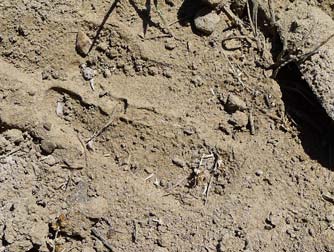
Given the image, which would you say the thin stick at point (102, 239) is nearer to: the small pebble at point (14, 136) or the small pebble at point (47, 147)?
the small pebble at point (47, 147)

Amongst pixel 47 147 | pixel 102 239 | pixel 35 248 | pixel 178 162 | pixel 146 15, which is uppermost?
pixel 146 15

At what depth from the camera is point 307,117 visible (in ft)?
9.32

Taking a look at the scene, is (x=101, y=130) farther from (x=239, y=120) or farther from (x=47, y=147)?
(x=239, y=120)

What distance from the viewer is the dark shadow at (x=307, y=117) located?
112 inches

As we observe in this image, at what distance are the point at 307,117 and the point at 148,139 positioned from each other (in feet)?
2.28

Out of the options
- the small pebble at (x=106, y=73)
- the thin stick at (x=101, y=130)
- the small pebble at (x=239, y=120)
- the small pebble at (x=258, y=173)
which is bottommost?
the thin stick at (x=101, y=130)

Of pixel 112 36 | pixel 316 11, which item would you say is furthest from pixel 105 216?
pixel 316 11

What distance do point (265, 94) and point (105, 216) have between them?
2.76ft

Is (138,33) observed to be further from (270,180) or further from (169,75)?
(270,180)

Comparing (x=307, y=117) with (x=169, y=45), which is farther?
(x=307, y=117)

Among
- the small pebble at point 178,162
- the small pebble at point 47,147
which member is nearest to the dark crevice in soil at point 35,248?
the small pebble at point 47,147

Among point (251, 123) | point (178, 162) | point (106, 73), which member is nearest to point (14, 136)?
point (106, 73)

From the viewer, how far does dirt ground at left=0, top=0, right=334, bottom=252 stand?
2609 mm

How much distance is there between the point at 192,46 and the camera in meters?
2.74
